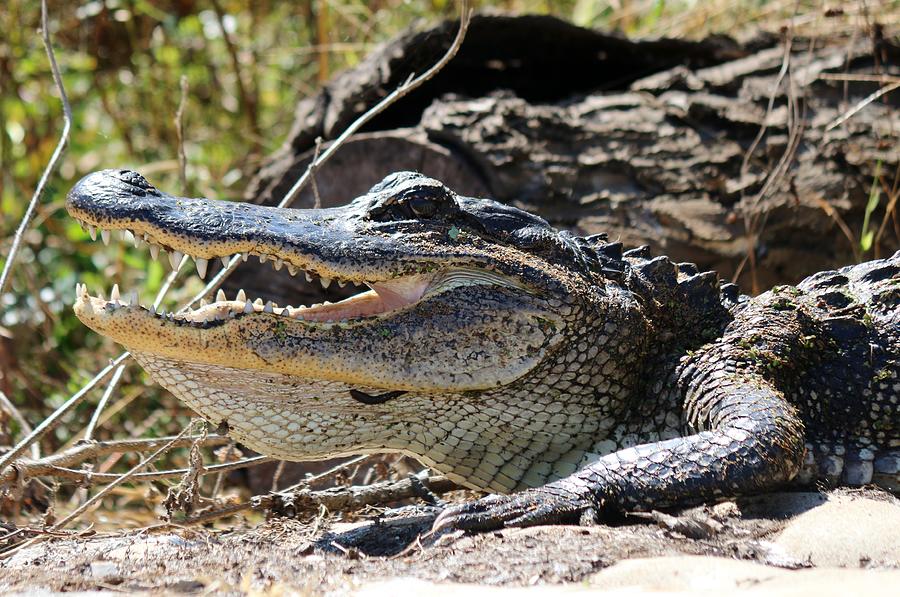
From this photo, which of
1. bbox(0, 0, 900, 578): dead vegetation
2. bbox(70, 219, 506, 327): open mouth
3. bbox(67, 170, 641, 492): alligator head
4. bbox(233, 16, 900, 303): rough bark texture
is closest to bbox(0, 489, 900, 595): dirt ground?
bbox(0, 0, 900, 578): dead vegetation

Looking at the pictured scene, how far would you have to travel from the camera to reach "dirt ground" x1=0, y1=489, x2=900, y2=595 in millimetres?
2516

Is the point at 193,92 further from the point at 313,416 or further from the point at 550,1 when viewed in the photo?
the point at 313,416

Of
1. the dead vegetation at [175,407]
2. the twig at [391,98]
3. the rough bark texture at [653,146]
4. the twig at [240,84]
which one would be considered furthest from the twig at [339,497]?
the twig at [240,84]

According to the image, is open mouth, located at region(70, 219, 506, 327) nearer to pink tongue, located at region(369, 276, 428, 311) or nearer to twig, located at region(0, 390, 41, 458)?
pink tongue, located at region(369, 276, 428, 311)

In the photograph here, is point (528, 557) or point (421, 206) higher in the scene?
point (421, 206)

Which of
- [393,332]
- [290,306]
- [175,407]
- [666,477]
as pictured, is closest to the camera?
[666,477]

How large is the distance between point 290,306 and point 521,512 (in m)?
1.13

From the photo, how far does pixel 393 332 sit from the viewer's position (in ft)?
11.4

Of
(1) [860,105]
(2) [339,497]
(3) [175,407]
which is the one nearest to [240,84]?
(3) [175,407]

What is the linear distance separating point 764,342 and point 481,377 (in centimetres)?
105

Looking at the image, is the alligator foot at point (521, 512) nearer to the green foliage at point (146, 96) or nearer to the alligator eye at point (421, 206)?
the alligator eye at point (421, 206)

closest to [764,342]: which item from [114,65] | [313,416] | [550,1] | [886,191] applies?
[313,416]

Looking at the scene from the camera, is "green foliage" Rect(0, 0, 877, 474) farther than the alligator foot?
Yes

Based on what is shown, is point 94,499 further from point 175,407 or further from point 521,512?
point 175,407
